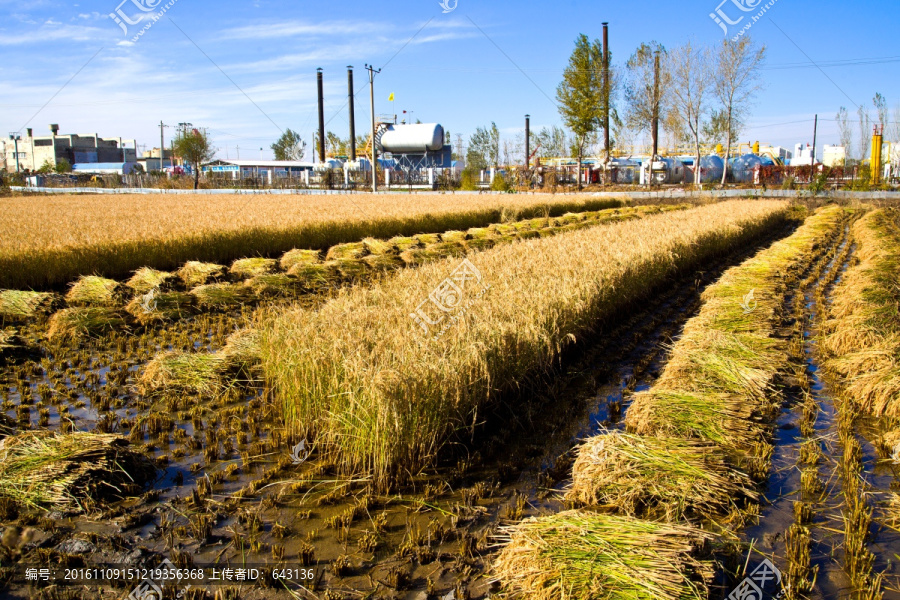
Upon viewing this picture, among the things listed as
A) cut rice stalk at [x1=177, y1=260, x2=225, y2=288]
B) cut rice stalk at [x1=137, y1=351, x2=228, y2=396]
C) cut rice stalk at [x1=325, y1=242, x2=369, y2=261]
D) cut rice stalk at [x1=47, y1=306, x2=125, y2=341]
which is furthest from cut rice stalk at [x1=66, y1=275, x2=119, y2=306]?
cut rice stalk at [x1=325, y1=242, x2=369, y2=261]

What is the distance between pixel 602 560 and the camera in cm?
262

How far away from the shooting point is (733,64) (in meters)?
35.9

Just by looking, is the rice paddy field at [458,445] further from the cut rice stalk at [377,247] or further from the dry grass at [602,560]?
the cut rice stalk at [377,247]

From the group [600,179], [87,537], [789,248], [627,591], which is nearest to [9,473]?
[87,537]

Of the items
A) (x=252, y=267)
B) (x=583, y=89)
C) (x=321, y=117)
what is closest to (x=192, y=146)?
(x=321, y=117)

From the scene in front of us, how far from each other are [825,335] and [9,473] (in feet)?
25.6

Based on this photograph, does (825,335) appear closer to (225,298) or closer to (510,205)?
(225,298)

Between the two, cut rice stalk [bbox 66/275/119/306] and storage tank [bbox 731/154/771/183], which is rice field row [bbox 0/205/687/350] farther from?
storage tank [bbox 731/154/771/183]

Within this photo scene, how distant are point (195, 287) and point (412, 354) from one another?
19.4ft

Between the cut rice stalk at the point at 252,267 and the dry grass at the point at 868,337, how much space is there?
827 cm

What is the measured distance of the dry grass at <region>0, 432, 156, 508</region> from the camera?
10.8ft

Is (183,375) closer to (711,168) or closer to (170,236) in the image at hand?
(170,236)

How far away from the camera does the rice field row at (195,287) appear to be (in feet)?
23.6

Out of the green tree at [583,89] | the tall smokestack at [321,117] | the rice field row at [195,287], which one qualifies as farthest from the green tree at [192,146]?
the rice field row at [195,287]
